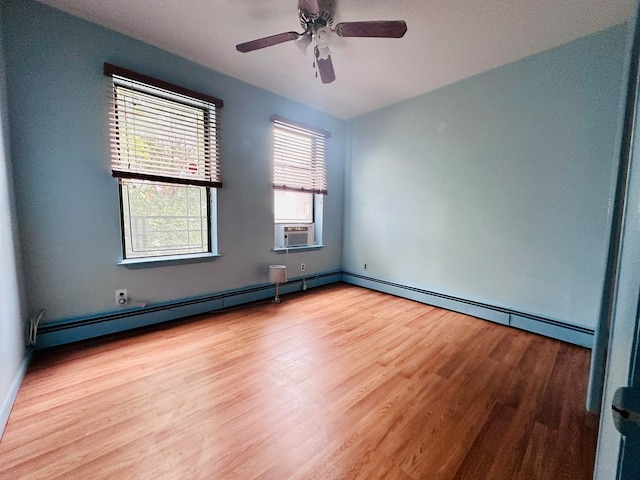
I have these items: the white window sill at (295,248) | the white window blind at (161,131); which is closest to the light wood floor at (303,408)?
the white window sill at (295,248)

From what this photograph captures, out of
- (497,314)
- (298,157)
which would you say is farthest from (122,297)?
(497,314)

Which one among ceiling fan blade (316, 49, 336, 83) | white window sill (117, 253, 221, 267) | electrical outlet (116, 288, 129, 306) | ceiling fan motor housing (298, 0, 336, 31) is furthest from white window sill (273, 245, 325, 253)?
ceiling fan motor housing (298, 0, 336, 31)

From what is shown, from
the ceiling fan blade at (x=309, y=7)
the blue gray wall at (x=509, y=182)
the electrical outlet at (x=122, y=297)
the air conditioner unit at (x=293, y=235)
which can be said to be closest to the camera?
the ceiling fan blade at (x=309, y=7)

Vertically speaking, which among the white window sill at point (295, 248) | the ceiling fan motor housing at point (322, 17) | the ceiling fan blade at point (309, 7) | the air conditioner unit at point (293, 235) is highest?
the ceiling fan motor housing at point (322, 17)

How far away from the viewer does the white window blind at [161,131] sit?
2.17 metres

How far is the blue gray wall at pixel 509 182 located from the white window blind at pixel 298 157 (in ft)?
2.56

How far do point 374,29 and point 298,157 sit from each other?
1982mm

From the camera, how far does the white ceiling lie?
1.82m

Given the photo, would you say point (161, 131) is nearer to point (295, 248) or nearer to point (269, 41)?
point (269, 41)

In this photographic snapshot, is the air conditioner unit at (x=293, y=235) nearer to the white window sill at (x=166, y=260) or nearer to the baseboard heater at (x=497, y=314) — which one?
the white window sill at (x=166, y=260)

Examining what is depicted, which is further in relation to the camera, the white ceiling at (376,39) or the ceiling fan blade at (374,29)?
the white ceiling at (376,39)

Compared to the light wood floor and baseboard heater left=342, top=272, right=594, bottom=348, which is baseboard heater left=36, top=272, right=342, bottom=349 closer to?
the light wood floor

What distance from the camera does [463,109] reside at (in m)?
2.80

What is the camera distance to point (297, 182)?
353cm
